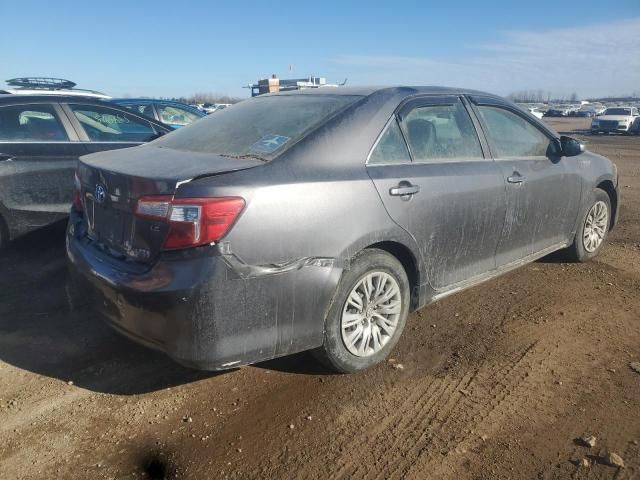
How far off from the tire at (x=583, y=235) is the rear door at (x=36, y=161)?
15.5 ft

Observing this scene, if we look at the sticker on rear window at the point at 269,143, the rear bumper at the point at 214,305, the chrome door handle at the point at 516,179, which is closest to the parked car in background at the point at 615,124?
the chrome door handle at the point at 516,179

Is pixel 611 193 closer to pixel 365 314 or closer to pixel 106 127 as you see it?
pixel 365 314

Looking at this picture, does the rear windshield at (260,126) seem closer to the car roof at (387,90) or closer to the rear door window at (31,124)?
the car roof at (387,90)

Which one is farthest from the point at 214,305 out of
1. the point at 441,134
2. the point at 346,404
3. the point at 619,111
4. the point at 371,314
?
the point at 619,111

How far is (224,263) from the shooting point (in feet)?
8.28

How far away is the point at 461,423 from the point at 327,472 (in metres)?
0.78

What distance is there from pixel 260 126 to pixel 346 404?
1714mm

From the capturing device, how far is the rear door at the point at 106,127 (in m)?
5.32

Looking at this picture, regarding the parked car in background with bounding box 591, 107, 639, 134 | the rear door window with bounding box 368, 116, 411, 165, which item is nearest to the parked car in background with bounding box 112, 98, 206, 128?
the rear door window with bounding box 368, 116, 411, 165

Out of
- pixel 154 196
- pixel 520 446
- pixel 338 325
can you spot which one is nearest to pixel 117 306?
pixel 154 196

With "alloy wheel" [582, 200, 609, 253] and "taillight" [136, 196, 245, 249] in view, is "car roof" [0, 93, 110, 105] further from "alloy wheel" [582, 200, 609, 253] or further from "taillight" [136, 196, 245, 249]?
"alloy wheel" [582, 200, 609, 253]

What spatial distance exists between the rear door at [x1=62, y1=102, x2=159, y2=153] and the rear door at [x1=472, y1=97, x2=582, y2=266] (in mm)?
3409

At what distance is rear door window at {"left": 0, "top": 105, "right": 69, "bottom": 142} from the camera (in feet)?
15.9

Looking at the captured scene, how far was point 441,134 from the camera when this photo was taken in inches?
146
